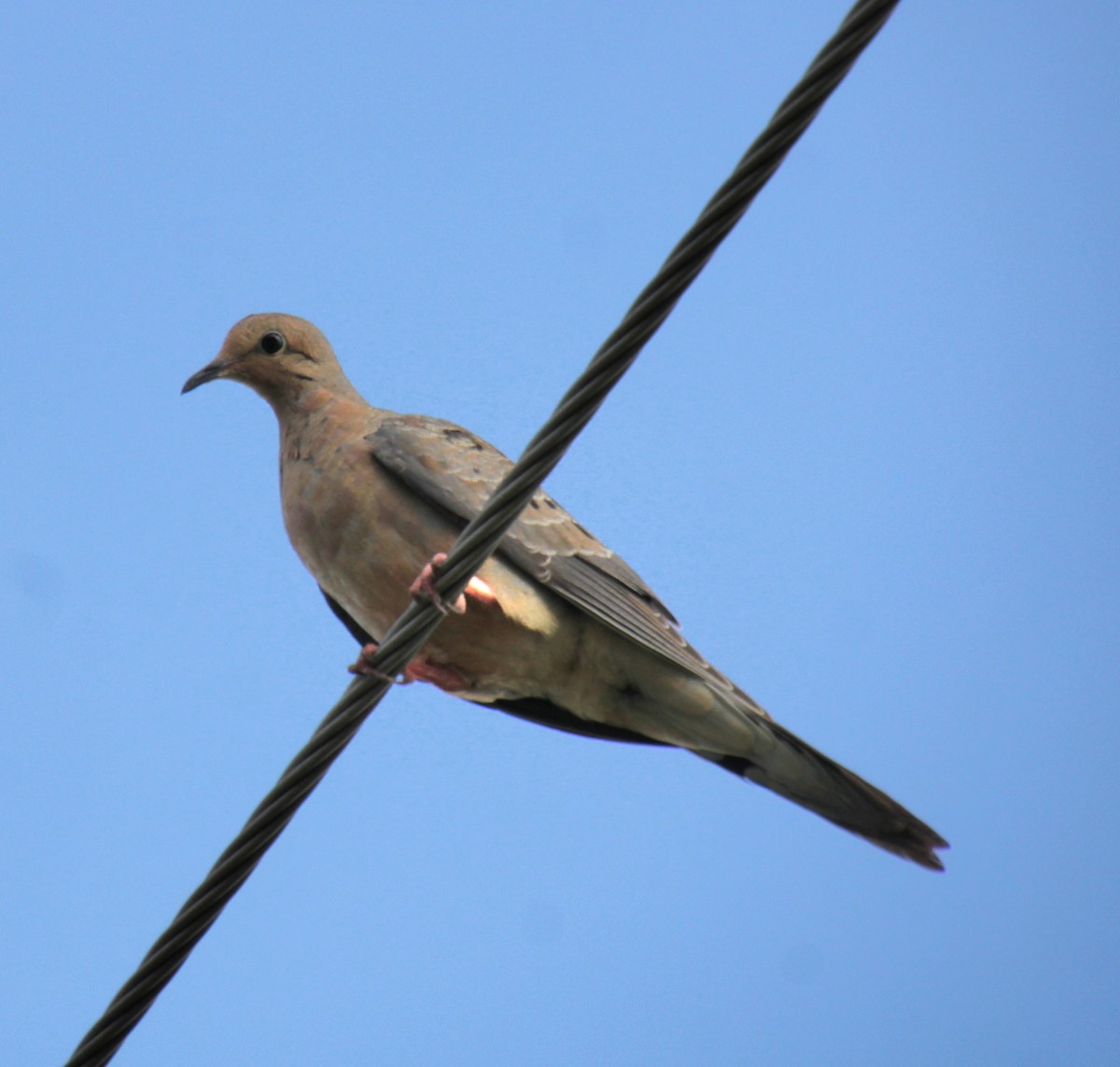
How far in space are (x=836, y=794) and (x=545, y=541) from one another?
4.14 ft

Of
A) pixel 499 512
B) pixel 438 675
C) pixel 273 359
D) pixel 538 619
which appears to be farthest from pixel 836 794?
pixel 273 359

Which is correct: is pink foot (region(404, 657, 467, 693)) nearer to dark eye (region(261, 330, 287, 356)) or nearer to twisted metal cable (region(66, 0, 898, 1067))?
dark eye (region(261, 330, 287, 356))

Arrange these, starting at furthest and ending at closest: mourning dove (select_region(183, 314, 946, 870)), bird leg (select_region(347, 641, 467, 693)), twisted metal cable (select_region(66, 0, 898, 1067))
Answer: bird leg (select_region(347, 641, 467, 693))
mourning dove (select_region(183, 314, 946, 870))
twisted metal cable (select_region(66, 0, 898, 1067))

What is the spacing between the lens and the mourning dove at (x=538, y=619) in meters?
4.59

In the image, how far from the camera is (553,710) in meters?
5.07

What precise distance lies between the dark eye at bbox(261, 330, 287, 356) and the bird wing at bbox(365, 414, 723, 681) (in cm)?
82

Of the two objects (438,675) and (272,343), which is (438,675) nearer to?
(438,675)

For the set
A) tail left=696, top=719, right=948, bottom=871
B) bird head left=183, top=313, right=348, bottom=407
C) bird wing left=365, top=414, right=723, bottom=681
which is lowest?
tail left=696, top=719, right=948, bottom=871

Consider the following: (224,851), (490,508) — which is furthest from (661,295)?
(224,851)

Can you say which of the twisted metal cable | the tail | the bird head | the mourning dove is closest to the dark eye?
the bird head

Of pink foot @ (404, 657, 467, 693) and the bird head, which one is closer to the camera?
pink foot @ (404, 657, 467, 693)

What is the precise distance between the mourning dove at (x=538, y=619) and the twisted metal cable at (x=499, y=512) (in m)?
1.67

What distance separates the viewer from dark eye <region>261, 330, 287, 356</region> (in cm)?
569

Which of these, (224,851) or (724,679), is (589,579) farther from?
(224,851)
